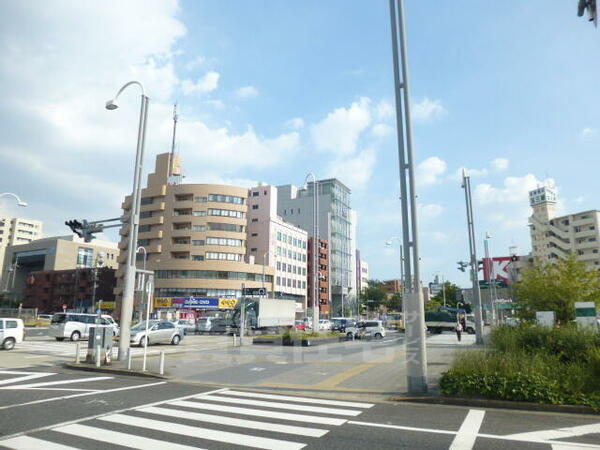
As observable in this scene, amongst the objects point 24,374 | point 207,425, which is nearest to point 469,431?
point 207,425

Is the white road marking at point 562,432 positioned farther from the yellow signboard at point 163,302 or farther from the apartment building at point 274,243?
the apartment building at point 274,243

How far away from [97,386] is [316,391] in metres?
5.85

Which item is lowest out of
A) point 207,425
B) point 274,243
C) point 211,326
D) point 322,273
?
point 207,425

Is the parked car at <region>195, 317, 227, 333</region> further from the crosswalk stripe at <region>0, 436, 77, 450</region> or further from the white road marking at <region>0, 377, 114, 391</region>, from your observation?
the crosswalk stripe at <region>0, 436, 77, 450</region>

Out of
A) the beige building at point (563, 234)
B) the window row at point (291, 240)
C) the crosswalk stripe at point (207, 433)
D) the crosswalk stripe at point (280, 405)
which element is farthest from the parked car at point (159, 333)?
the beige building at point (563, 234)

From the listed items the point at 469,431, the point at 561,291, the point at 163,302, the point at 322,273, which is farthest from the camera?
the point at 322,273

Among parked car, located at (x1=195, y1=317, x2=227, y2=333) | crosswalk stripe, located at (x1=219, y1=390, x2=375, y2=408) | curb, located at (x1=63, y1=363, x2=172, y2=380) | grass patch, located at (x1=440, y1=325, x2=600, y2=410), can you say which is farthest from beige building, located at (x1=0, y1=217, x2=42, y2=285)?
grass patch, located at (x1=440, y1=325, x2=600, y2=410)

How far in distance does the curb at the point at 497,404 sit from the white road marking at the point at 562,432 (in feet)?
2.93

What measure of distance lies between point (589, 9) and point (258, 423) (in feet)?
31.6

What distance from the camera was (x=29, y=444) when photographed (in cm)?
602

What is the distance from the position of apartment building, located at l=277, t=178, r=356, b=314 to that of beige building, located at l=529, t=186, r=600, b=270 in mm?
44708

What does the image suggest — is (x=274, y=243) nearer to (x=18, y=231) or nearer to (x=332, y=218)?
(x=332, y=218)

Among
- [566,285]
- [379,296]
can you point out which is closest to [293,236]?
[379,296]

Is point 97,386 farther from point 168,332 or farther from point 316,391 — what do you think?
point 168,332
